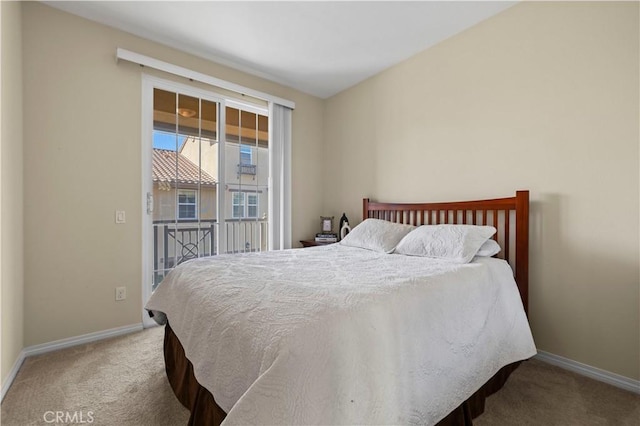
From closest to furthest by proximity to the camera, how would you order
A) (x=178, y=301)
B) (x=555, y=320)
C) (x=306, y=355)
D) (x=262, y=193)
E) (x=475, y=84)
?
1. (x=306, y=355)
2. (x=178, y=301)
3. (x=555, y=320)
4. (x=475, y=84)
5. (x=262, y=193)

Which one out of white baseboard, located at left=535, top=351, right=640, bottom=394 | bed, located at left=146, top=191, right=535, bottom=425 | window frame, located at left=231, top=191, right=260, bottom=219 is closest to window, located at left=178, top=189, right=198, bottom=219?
window frame, located at left=231, top=191, right=260, bottom=219

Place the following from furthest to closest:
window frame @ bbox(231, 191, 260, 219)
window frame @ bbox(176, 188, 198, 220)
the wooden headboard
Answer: window frame @ bbox(231, 191, 260, 219)
window frame @ bbox(176, 188, 198, 220)
the wooden headboard

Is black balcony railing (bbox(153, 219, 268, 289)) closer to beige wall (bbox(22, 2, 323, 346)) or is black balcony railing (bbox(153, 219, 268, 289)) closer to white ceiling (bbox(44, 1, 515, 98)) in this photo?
beige wall (bbox(22, 2, 323, 346))

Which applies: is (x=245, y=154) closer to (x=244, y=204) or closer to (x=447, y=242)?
(x=244, y=204)

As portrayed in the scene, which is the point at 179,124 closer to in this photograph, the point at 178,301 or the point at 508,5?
the point at 178,301

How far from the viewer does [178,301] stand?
164 centimetres

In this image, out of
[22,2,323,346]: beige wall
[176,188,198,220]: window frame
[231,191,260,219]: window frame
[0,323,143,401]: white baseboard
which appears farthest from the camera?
[231,191,260,219]: window frame

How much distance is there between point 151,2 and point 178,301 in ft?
7.48

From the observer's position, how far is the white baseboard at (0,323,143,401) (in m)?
1.99

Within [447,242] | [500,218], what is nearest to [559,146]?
[500,218]

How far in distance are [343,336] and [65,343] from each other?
262 cm

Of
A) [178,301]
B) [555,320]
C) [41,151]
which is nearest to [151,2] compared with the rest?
[41,151]

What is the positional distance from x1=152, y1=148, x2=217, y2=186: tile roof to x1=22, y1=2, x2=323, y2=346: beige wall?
7.0 inches

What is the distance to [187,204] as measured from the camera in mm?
3047
